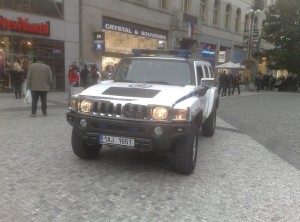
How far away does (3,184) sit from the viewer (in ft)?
15.8

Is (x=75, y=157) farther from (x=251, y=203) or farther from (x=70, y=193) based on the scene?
(x=251, y=203)

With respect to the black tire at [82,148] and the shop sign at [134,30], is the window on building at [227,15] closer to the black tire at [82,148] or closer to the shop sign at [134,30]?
the shop sign at [134,30]

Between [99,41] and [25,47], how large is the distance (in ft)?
15.8

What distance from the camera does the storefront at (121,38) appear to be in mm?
23469

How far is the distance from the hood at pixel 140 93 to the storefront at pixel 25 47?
13.1 m

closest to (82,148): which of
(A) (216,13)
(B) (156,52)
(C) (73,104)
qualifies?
(C) (73,104)

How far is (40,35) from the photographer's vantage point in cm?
1897

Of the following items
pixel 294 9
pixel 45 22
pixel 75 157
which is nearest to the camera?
pixel 75 157

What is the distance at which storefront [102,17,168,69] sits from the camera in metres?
23.5

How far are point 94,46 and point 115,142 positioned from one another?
17549 millimetres

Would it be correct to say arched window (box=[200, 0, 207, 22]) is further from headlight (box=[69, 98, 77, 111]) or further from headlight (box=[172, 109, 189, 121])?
headlight (box=[172, 109, 189, 121])

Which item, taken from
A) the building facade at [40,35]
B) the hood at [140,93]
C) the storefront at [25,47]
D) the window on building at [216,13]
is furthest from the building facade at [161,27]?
the hood at [140,93]

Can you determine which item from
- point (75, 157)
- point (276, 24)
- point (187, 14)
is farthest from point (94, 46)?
point (276, 24)

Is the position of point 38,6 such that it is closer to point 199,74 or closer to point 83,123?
point 199,74
